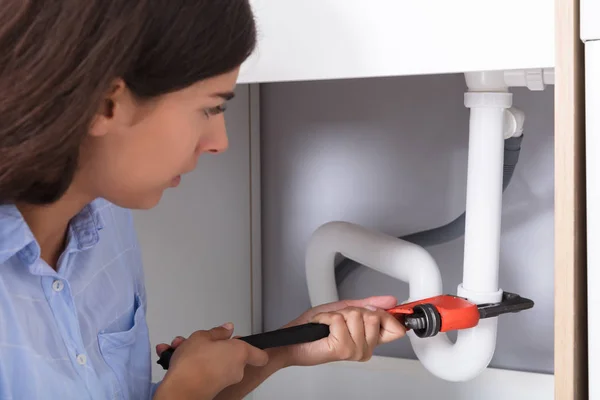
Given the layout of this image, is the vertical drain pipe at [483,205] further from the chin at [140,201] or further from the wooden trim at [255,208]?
the wooden trim at [255,208]

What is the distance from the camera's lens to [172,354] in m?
0.68

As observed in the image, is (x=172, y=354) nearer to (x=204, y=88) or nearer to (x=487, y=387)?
(x=204, y=88)

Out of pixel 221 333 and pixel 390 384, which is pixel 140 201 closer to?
pixel 221 333

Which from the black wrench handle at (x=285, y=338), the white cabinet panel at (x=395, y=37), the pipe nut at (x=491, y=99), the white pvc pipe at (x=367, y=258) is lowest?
the black wrench handle at (x=285, y=338)

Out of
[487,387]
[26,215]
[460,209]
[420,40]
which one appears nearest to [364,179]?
[460,209]

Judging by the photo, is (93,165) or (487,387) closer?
(93,165)

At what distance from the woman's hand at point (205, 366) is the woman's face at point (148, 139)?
0.53ft

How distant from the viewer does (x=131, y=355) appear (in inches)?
28.3

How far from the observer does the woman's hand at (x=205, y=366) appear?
0.62 m

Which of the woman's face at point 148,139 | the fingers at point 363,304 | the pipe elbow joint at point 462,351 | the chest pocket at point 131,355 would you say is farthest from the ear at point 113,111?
the pipe elbow joint at point 462,351

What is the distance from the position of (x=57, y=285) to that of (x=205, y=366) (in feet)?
0.50

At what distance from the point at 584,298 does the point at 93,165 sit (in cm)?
40

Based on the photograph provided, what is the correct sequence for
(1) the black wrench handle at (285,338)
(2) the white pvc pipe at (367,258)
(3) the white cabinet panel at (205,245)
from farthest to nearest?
1. (3) the white cabinet panel at (205,245)
2. (2) the white pvc pipe at (367,258)
3. (1) the black wrench handle at (285,338)

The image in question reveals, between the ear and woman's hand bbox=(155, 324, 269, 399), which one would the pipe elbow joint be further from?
the ear
